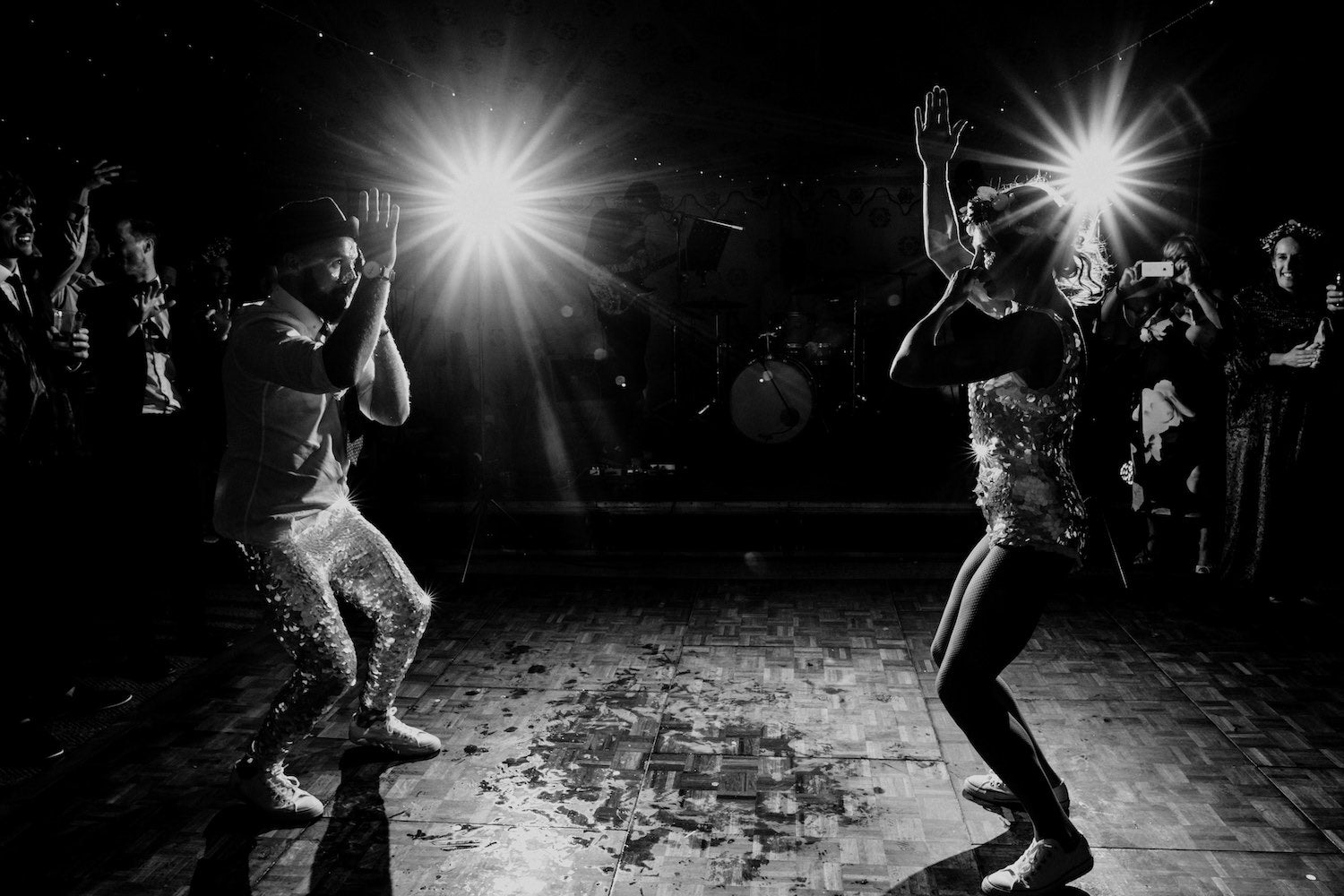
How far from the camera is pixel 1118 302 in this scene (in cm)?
606

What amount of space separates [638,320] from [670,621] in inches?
214

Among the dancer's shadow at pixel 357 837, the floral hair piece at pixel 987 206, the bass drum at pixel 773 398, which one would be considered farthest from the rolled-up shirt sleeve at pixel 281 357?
the bass drum at pixel 773 398

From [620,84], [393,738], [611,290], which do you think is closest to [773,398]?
[611,290]

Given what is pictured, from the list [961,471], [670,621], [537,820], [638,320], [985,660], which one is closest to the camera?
[985,660]

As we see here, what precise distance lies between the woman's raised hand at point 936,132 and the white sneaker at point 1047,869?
1789mm

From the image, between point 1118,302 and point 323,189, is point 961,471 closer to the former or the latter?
point 1118,302

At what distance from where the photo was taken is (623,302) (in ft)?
30.3

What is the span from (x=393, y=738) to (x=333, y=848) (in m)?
0.54

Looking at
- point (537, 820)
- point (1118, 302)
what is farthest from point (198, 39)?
point (1118, 302)

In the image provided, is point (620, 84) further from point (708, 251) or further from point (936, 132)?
point (936, 132)

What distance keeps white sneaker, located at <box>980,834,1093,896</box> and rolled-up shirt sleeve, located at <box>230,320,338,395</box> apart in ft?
6.75

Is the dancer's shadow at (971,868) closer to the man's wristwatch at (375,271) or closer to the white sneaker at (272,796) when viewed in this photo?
the white sneaker at (272,796)

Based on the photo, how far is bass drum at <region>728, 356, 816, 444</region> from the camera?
28.9ft

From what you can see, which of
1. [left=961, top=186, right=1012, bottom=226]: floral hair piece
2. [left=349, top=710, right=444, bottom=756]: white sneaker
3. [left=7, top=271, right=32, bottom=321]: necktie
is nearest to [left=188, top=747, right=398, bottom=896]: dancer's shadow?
[left=349, top=710, right=444, bottom=756]: white sneaker
